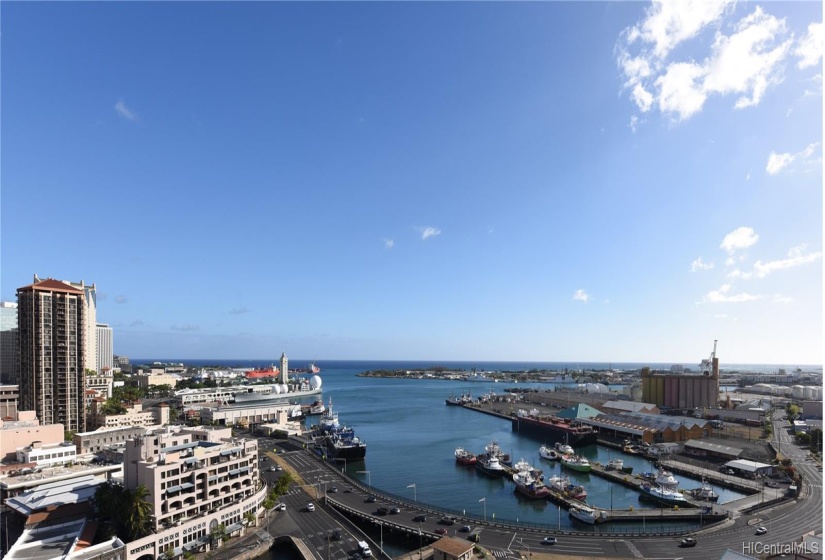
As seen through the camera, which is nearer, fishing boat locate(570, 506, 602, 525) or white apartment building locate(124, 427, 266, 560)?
white apartment building locate(124, 427, 266, 560)

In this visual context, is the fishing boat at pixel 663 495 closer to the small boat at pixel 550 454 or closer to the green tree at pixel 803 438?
the small boat at pixel 550 454

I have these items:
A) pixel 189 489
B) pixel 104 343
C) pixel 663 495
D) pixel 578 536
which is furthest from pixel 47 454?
pixel 104 343

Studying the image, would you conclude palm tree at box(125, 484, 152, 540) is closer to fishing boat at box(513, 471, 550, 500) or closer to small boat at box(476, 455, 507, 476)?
fishing boat at box(513, 471, 550, 500)

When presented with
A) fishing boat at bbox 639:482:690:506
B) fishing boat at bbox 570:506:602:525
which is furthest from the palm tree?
fishing boat at bbox 639:482:690:506

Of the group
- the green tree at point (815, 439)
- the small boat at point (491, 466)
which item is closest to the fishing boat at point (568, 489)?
the small boat at point (491, 466)

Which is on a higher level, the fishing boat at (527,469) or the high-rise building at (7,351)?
the high-rise building at (7,351)
